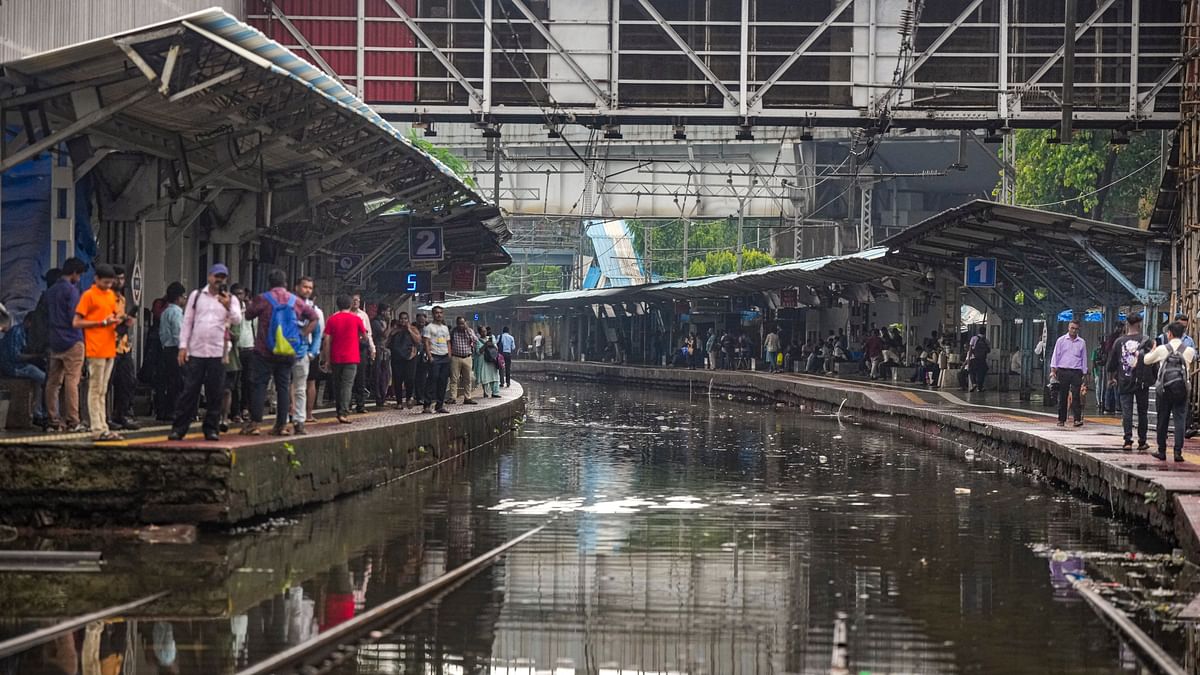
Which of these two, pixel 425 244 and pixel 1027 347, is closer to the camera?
pixel 425 244

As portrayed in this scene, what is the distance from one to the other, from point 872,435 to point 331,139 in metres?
11.5

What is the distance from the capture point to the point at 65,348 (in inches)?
583

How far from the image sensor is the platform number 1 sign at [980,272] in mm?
34062

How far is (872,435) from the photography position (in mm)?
28562

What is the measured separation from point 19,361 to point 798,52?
16443 mm

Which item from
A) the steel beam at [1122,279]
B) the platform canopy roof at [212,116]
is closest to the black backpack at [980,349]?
the steel beam at [1122,279]

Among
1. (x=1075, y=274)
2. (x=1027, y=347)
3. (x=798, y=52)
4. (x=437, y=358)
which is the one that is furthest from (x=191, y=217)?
(x=1027, y=347)

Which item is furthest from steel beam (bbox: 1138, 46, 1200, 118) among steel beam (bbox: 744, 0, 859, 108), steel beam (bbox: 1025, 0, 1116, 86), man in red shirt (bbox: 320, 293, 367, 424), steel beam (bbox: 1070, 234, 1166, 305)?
man in red shirt (bbox: 320, 293, 367, 424)

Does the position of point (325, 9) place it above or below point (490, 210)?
above

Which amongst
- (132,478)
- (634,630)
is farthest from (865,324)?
(634,630)

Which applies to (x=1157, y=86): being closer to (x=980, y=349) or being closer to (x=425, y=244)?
(x=980, y=349)

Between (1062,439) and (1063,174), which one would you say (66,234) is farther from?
(1063,174)

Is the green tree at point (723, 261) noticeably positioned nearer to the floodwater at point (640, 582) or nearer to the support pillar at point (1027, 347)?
the support pillar at point (1027, 347)

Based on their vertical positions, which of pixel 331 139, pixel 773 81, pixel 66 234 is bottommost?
pixel 66 234
